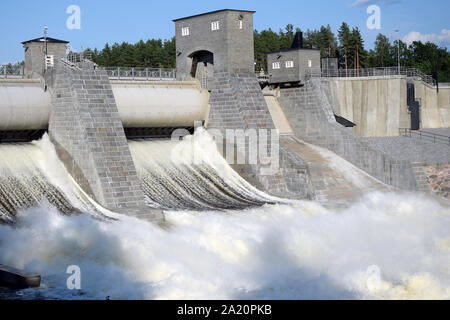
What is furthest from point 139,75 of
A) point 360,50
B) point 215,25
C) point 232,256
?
point 360,50

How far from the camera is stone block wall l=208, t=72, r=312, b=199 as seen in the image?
2864cm

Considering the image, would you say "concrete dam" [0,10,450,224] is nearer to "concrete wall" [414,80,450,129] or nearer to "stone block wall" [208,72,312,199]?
"stone block wall" [208,72,312,199]

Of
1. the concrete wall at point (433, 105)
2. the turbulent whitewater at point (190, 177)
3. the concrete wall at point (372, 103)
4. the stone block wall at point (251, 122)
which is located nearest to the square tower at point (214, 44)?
the stone block wall at point (251, 122)

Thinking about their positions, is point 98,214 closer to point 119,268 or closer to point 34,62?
point 119,268

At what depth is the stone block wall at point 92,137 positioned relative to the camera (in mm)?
23547

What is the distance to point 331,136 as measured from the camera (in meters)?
32.7

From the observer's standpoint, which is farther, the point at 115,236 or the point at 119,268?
the point at 115,236

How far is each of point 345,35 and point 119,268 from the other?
60910 mm

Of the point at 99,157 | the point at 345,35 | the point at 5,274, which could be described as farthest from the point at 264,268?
the point at 345,35

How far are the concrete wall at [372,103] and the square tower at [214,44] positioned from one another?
6267 millimetres

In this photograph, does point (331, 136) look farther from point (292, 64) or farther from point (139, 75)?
point (139, 75)

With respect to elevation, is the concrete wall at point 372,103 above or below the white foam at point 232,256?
above

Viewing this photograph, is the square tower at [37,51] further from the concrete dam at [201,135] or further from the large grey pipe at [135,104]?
the large grey pipe at [135,104]
